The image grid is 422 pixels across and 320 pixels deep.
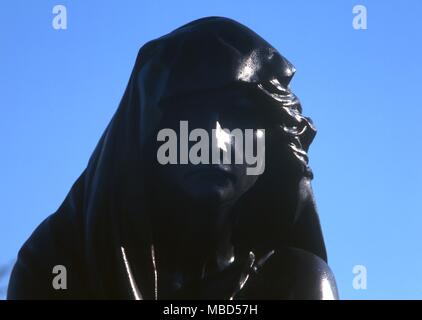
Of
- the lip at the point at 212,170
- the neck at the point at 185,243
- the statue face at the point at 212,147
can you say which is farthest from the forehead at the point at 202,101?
the neck at the point at 185,243

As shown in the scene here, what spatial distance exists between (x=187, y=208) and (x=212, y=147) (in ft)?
1.21

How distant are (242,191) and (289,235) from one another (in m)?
0.44

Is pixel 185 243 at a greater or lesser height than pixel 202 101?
lesser

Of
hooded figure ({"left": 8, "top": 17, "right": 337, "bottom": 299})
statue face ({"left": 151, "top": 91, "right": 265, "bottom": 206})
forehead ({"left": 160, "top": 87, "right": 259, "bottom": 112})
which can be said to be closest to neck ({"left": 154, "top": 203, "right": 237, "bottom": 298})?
hooded figure ({"left": 8, "top": 17, "right": 337, "bottom": 299})

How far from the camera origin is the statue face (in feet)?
34.8

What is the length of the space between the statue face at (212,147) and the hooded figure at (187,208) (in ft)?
0.04

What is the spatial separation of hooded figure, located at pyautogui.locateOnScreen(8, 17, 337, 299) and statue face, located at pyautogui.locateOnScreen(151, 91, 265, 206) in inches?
0.5

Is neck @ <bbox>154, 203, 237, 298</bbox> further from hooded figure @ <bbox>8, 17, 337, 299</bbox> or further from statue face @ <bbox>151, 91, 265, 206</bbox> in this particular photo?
statue face @ <bbox>151, 91, 265, 206</bbox>

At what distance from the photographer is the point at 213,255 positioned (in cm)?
1080

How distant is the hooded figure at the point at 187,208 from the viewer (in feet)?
34.7

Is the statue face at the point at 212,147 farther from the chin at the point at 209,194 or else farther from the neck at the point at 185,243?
the neck at the point at 185,243

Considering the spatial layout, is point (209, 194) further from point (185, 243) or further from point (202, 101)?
point (202, 101)

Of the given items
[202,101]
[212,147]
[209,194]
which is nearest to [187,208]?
[209,194]

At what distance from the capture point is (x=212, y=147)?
10.6 meters
